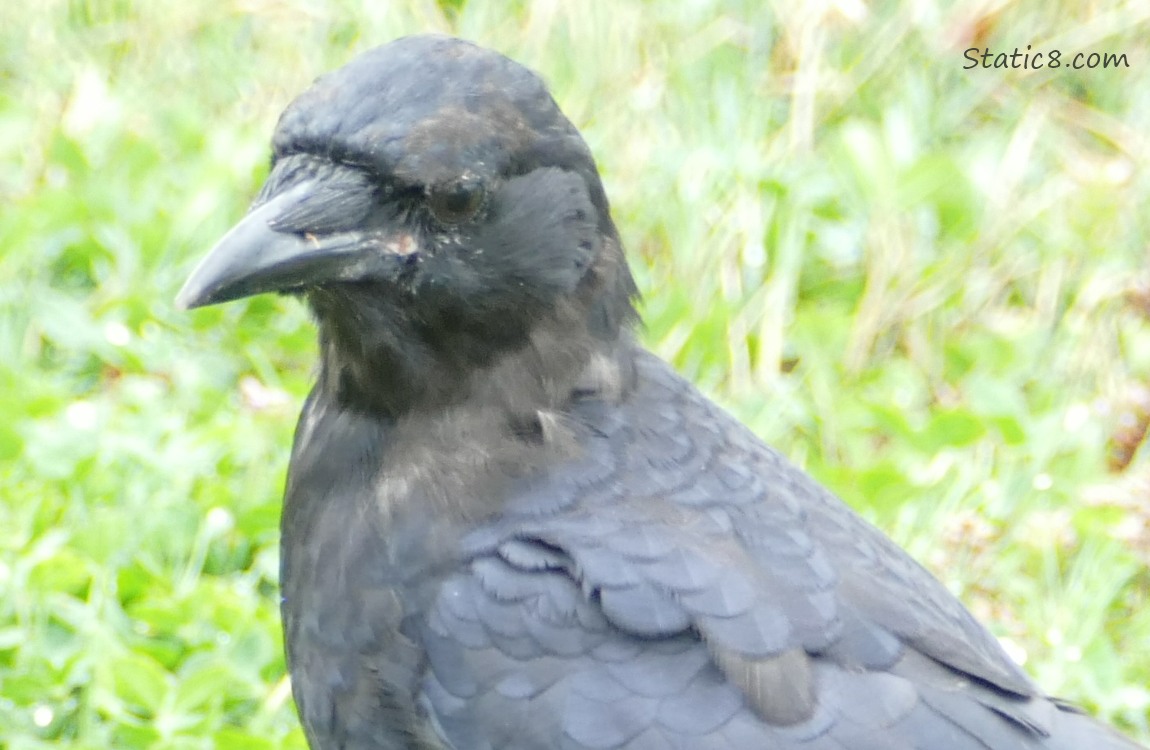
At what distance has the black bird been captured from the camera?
107 inches

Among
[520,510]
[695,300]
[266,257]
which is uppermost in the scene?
[266,257]

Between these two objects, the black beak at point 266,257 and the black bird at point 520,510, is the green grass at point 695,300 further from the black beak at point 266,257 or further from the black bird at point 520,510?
the black beak at point 266,257

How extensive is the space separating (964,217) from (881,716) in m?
3.10

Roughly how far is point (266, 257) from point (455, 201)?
12.7 inches

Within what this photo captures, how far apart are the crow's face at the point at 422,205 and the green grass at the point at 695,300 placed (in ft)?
2.15

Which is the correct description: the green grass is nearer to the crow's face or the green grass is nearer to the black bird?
the black bird

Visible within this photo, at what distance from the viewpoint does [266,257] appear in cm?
272

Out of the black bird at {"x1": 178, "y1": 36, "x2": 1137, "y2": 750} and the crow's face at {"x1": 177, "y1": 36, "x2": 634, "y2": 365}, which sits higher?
the crow's face at {"x1": 177, "y1": 36, "x2": 634, "y2": 365}

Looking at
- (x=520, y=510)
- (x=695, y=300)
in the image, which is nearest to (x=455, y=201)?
(x=520, y=510)

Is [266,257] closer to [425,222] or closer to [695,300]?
[425,222]

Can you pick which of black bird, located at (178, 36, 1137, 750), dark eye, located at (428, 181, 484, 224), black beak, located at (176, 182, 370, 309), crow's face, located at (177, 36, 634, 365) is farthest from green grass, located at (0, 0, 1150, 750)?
black beak, located at (176, 182, 370, 309)

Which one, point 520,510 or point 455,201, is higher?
point 455,201

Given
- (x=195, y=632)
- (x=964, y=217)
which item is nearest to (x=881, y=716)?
(x=195, y=632)

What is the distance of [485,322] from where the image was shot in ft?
9.48
